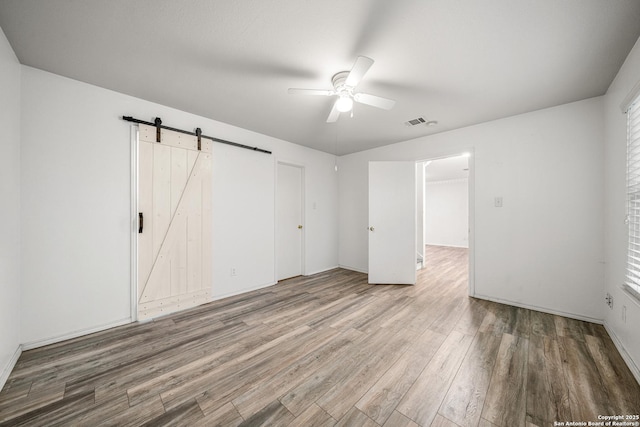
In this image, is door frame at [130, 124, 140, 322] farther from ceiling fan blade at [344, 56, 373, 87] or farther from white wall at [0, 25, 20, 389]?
ceiling fan blade at [344, 56, 373, 87]

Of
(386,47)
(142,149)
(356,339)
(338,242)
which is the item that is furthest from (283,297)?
(386,47)

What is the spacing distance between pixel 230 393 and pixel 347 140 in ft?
12.3

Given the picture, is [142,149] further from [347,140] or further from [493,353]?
[493,353]

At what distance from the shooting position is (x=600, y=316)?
2.50 meters

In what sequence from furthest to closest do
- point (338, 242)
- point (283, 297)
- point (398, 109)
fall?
point (338, 242)
point (283, 297)
point (398, 109)

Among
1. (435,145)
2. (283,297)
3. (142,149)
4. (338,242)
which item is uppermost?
(435,145)

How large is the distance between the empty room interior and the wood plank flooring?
18 millimetres

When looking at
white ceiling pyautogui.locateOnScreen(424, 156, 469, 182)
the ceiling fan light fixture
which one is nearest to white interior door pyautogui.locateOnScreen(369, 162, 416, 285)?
white ceiling pyautogui.locateOnScreen(424, 156, 469, 182)

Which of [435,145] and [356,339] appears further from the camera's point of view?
[435,145]

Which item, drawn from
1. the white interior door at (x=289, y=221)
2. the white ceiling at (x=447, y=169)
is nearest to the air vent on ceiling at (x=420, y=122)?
the white ceiling at (x=447, y=169)

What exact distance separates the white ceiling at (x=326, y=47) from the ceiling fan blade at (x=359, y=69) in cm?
22

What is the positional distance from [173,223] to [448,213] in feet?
28.2

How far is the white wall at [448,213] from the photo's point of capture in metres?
8.05

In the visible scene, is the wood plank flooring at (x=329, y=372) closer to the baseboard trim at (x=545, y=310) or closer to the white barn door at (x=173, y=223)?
the baseboard trim at (x=545, y=310)
